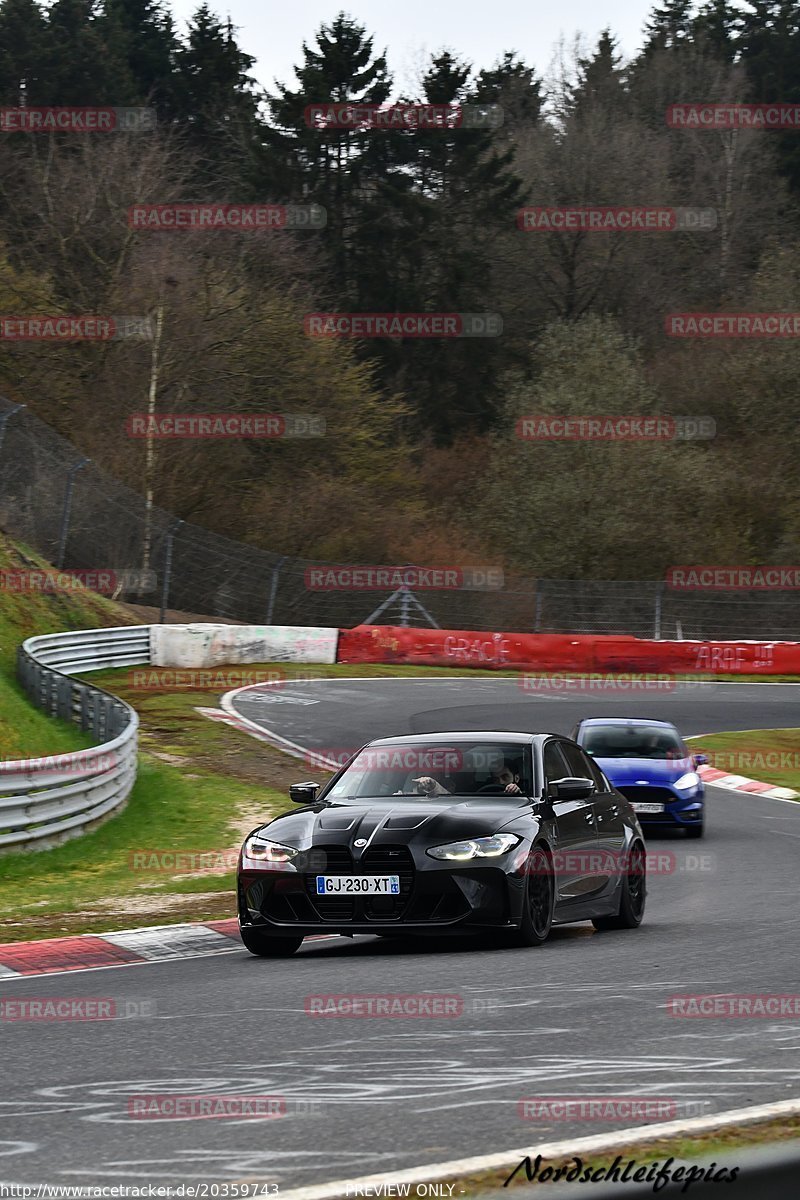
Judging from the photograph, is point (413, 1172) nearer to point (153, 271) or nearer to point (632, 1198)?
point (632, 1198)

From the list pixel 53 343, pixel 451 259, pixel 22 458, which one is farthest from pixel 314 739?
pixel 451 259

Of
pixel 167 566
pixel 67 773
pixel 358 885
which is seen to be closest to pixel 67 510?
pixel 167 566

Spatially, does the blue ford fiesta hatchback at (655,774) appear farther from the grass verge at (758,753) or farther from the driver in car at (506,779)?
the driver in car at (506,779)

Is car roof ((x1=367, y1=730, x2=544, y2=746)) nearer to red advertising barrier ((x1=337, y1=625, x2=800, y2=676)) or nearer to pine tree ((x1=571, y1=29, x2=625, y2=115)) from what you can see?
red advertising barrier ((x1=337, y1=625, x2=800, y2=676))

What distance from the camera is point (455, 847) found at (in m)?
10.0

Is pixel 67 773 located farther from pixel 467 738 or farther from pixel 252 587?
pixel 252 587

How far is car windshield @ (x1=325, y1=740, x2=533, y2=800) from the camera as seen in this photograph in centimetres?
1098

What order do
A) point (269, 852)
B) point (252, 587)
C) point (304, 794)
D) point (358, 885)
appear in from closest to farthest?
point (358, 885) < point (269, 852) < point (304, 794) < point (252, 587)

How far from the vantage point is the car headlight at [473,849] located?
9953mm

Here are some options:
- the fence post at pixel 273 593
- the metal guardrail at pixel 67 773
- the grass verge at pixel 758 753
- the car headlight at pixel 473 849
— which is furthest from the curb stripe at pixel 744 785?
the fence post at pixel 273 593

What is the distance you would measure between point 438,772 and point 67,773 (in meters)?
6.11

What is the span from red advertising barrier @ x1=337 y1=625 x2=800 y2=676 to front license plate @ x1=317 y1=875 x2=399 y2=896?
2770 centimetres

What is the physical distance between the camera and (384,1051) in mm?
6797

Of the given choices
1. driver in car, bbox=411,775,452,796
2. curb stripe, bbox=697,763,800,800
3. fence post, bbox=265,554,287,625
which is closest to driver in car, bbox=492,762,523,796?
driver in car, bbox=411,775,452,796
